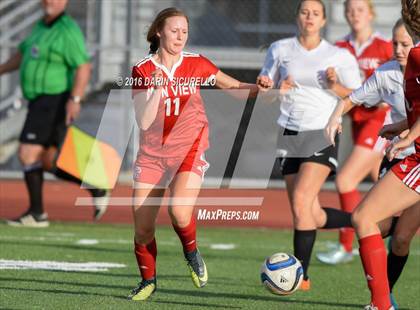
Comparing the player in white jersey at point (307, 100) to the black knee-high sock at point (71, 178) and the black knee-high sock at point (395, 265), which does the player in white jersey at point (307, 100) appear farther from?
the black knee-high sock at point (71, 178)

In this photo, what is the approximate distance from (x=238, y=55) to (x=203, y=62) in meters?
9.00

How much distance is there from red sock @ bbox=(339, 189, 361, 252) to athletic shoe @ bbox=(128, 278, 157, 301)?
306 cm

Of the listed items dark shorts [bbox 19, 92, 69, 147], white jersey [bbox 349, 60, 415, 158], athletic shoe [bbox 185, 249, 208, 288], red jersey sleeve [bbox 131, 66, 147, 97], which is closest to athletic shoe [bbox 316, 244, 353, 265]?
white jersey [bbox 349, 60, 415, 158]

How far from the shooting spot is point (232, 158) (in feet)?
52.3

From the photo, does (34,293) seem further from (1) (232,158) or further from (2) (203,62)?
(1) (232,158)

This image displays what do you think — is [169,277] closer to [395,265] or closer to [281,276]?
[281,276]

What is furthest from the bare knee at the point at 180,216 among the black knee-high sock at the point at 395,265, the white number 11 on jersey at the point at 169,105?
the black knee-high sock at the point at 395,265

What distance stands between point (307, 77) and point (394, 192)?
2.47 m

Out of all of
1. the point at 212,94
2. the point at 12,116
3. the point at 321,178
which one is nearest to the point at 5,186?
the point at 12,116

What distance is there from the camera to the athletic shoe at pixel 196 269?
23.3 ft

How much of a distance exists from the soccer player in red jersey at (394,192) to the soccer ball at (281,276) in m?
0.60

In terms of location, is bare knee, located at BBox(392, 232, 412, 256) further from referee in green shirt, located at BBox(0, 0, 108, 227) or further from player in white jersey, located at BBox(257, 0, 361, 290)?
referee in green shirt, located at BBox(0, 0, 108, 227)

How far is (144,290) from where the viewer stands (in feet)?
23.3

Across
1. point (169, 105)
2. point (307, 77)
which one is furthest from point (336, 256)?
point (169, 105)
